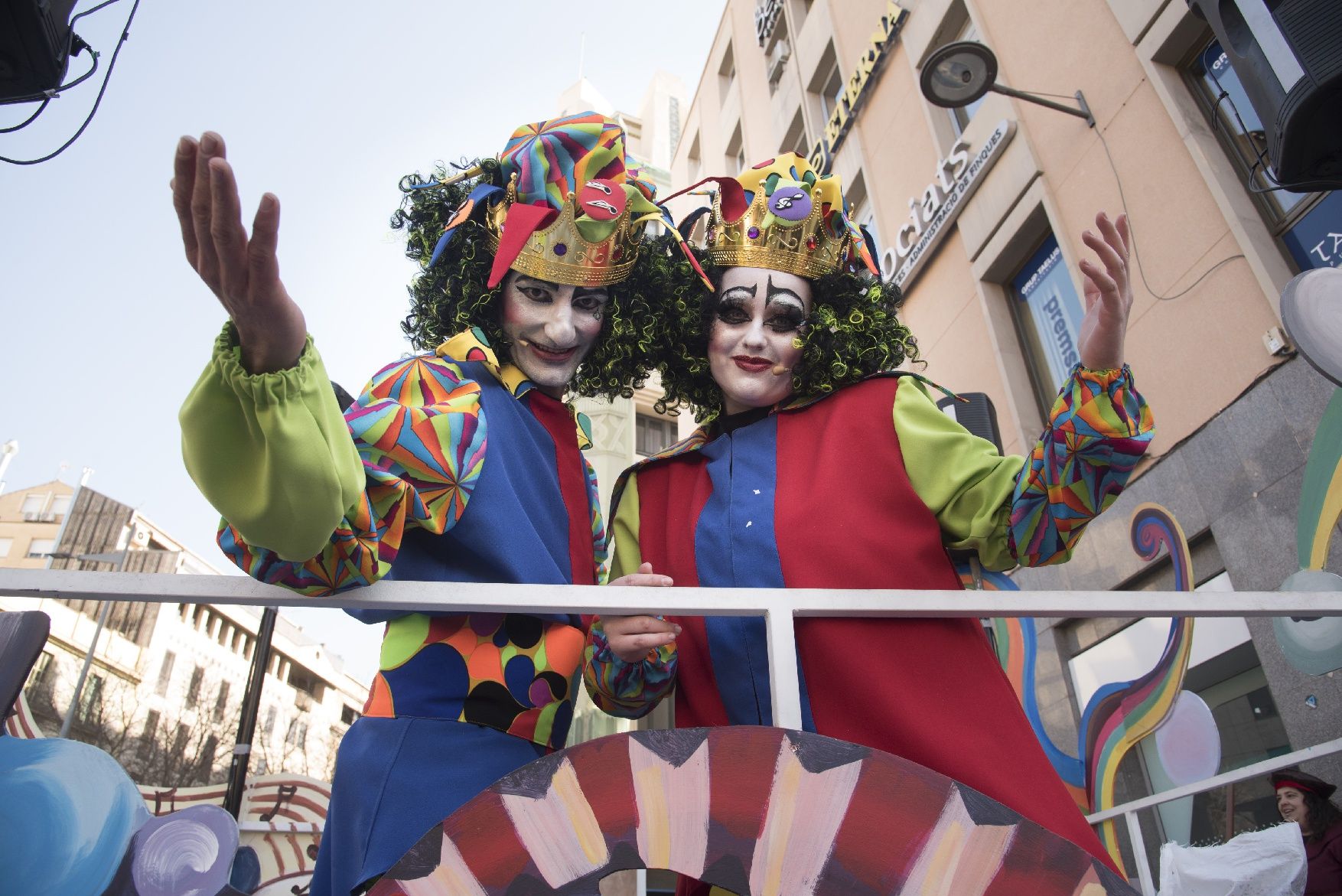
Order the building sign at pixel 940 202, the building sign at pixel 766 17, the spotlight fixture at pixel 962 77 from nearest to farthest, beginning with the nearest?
the spotlight fixture at pixel 962 77, the building sign at pixel 940 202, the building sign at pixel 766 17

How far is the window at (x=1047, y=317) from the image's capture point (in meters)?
6.81

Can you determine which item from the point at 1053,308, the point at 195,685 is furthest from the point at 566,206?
the point at 195,685

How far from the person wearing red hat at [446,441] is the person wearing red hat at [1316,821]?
3114 millimetres

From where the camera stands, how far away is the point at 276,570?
1.23 metres

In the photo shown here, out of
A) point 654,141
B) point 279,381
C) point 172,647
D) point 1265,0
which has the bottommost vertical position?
point 279,381

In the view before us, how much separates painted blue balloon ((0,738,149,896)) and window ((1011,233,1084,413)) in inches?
261

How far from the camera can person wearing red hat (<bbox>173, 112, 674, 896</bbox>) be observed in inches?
44.3

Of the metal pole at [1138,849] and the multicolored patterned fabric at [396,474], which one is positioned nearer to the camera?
the multicolored patterned fabric at [396,474]

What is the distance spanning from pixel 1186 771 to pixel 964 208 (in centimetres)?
571

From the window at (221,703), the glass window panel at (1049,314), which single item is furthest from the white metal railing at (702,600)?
the window at (221,703)

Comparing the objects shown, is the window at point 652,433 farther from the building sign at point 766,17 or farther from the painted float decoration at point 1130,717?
the painted float decoration at point 1130,717

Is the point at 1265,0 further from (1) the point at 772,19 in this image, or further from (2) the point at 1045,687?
(1) the point at 772,19

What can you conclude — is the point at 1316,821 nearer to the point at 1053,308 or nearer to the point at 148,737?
the point at 1053,308

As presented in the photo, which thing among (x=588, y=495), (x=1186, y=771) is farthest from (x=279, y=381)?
(x=1186, y=771)
